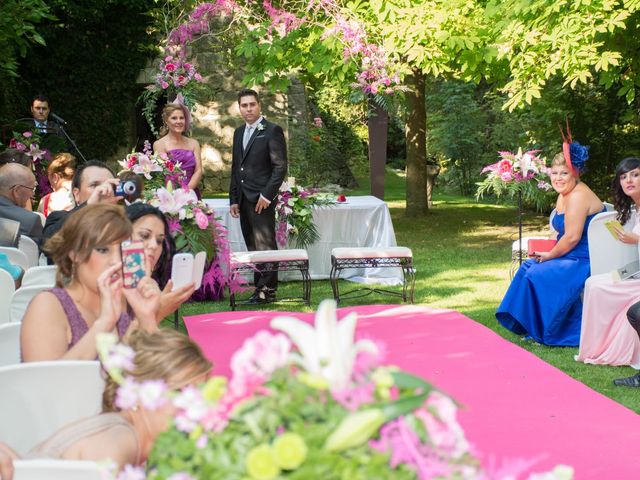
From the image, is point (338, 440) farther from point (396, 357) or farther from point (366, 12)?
point (366, 12)

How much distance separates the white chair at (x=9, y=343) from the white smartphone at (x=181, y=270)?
1790mm

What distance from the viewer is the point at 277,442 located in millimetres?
1215

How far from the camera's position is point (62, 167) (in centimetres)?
717

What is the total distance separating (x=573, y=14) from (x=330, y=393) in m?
9.04

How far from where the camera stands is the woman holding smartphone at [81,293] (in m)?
3.10

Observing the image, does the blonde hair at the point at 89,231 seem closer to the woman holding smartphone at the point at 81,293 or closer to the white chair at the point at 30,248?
the woman holding smartphone at the point at 81,293

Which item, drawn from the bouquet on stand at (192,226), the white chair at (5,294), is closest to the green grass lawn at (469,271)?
the bouquet on stand at (192,226)

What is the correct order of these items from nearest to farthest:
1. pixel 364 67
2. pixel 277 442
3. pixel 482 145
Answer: pixel 277 442
pixel 364 67
pixel 482 145

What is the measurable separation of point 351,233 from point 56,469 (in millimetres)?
8333

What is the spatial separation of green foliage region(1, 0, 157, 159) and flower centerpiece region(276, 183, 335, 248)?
32.9ft

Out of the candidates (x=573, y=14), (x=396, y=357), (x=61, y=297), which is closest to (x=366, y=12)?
(x=573, y=14)

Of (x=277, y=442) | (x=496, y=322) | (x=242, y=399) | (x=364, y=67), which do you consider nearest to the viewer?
(x=277, y=442)

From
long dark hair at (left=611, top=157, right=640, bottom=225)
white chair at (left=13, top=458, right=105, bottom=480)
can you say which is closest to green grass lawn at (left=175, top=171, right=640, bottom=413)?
long dark hair at (left=611, top=157, right=640, bottom=225)

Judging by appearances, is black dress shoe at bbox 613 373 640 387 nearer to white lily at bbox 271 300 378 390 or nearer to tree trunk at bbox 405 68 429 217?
white lily at bbox 271 300 378 390
